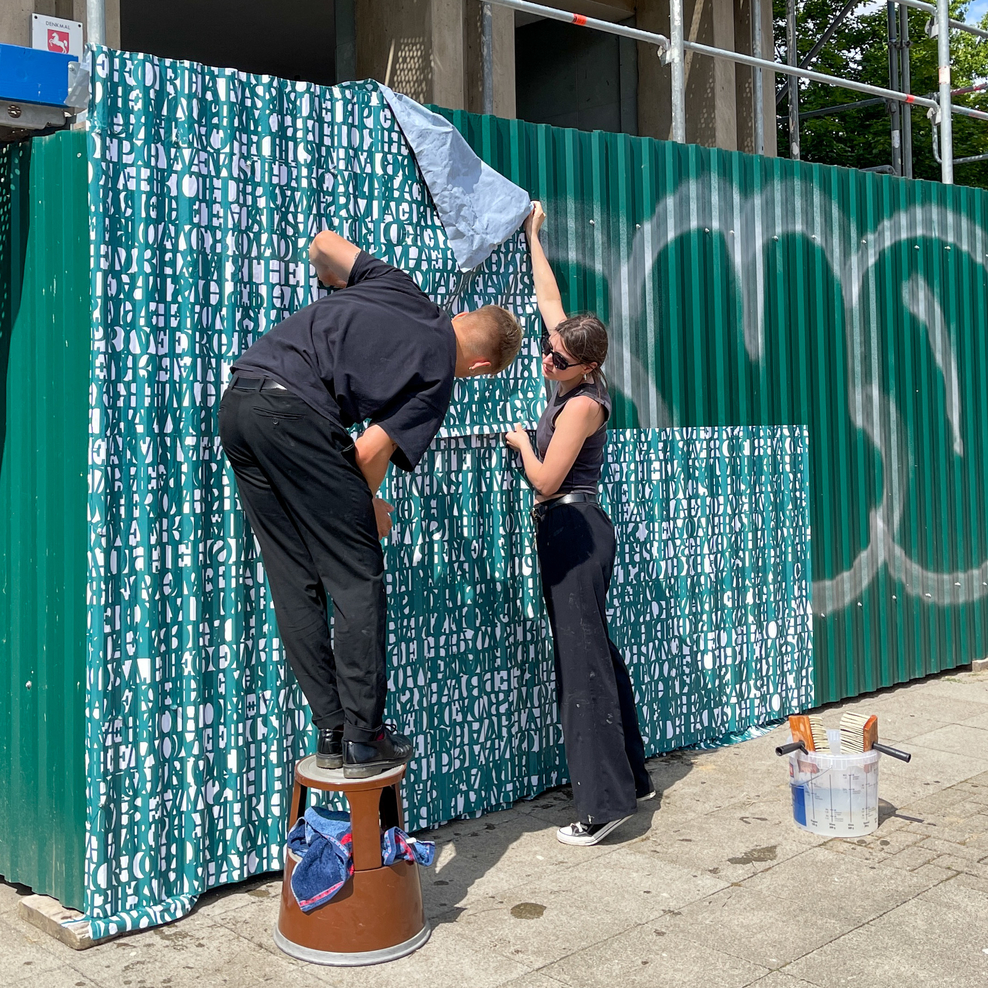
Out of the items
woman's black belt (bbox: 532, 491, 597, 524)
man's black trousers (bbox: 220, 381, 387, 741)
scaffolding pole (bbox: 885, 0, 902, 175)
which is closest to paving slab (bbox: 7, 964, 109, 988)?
man's black trousers (bbox: 220, 381, 387, 741)

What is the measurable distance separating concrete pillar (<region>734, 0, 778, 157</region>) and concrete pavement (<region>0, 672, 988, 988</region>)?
11.7 meters

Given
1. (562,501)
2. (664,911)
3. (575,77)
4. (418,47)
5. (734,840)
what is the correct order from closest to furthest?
(664,911), (734,840), (562,501), (418,47), (575,77)

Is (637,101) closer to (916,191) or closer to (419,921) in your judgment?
(916,191)

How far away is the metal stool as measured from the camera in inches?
132

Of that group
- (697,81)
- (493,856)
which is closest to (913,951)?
(493,856)

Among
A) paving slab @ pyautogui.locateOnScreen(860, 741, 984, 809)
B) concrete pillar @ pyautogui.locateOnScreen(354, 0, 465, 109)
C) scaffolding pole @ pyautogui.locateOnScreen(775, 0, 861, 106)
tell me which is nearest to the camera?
paving slab @ pyautogui.locateOnScreen(860, 741, 984, 809)

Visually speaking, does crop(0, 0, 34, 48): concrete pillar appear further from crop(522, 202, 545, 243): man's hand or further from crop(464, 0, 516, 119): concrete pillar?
crop(522, 202, 545, 243): man's hand

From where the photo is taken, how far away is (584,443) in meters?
4.44

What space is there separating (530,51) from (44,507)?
13781mm

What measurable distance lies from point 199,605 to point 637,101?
12482 mm

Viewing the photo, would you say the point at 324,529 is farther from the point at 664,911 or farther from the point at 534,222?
the point at 534,222

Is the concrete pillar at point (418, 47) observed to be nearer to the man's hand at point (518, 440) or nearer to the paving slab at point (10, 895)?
the man's hand at point (518, 440)

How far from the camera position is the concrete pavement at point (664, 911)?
130 inches

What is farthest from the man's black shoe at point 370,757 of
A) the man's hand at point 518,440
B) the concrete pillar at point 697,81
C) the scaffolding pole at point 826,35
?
the scaffolding pole at point 826,35
